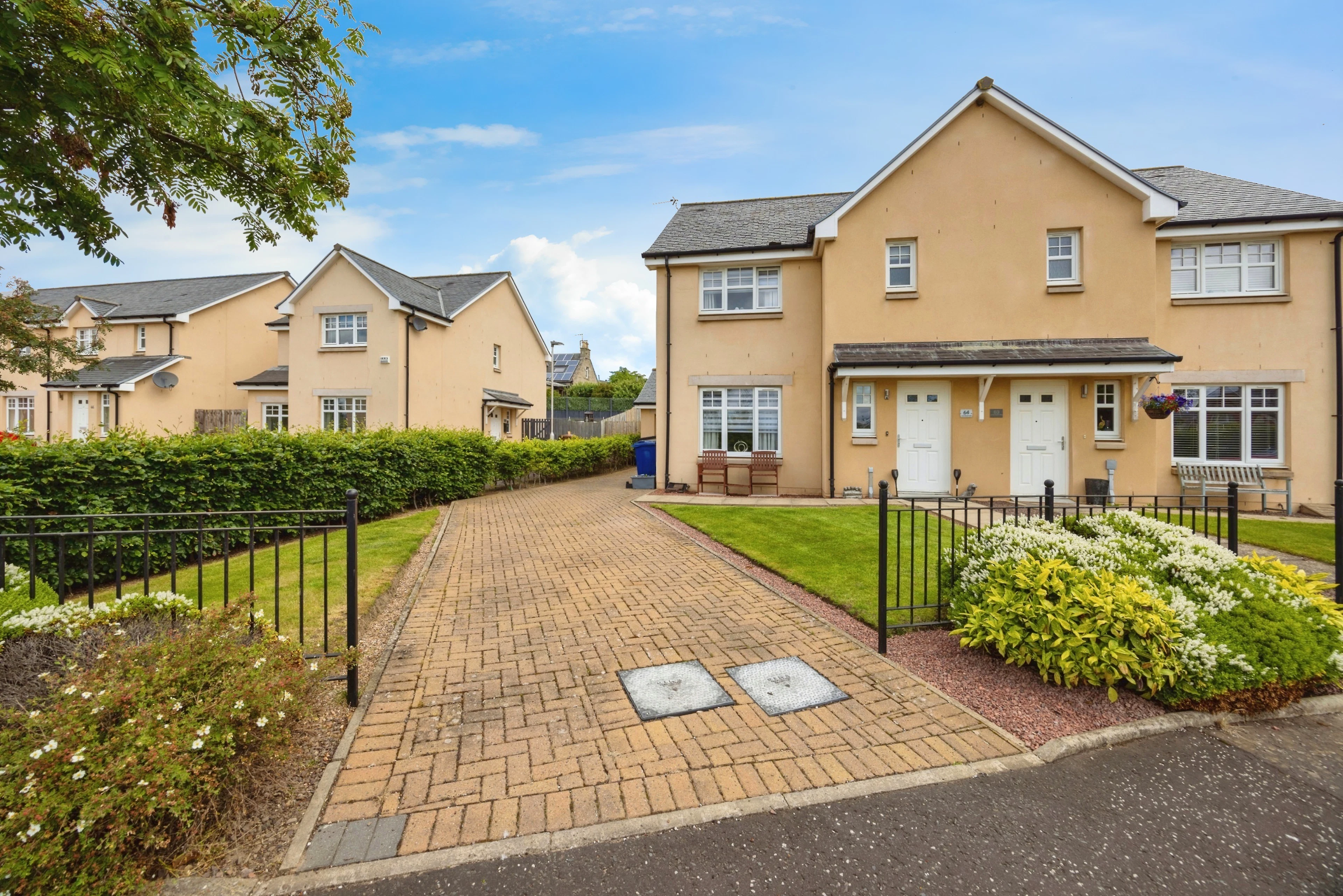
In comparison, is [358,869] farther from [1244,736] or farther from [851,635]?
[1244,736]

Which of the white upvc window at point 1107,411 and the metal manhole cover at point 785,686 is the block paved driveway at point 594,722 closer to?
the metal manhole cover at point 785,686

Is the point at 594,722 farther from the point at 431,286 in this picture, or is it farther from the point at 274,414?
the point at 431,286

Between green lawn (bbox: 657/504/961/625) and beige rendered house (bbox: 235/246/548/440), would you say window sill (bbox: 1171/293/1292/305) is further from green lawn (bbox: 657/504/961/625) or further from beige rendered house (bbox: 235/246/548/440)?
beige rendered house (bbox: 235/246/548/440)

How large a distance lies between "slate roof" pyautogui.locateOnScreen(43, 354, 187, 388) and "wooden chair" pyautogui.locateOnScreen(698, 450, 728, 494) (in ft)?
77.1

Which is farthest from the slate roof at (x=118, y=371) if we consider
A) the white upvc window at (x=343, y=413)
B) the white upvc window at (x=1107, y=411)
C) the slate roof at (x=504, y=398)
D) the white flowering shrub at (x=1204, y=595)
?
the white upvc window at (x=1107, y=411)

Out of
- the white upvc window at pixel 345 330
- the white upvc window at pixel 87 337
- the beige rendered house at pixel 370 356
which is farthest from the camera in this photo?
the white upvc window at pixel 87 337

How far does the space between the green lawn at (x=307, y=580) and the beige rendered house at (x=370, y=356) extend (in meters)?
10.9

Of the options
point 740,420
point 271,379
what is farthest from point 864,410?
point 271,379

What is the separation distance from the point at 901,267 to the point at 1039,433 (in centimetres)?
521

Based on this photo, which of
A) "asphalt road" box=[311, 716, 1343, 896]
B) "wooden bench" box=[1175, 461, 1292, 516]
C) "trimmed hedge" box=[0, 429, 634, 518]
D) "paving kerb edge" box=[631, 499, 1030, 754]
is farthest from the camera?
"wooden bench" box=[1175, 461, 1292, 516]

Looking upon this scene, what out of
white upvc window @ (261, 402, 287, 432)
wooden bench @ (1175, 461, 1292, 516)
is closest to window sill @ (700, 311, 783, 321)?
wooden bench @ (1175, 461, 1292, 516)

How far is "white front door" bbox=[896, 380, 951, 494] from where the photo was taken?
43.3 feet

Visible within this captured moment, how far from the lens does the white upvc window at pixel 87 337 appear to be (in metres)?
23.2

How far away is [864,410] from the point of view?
13.6 m
